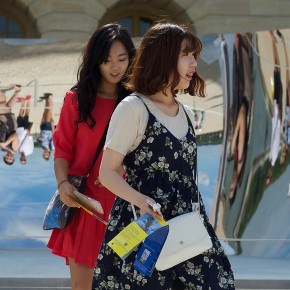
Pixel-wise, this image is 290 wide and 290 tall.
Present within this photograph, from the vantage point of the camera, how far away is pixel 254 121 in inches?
358

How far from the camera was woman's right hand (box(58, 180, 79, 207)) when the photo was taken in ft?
15.2

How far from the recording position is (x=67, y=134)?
4.80 m

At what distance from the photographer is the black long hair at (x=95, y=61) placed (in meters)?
4.79

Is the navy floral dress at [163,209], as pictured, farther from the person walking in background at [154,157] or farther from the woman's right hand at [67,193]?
the woman's right hand at [67,193]

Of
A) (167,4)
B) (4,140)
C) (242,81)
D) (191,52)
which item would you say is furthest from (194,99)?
(167,4)

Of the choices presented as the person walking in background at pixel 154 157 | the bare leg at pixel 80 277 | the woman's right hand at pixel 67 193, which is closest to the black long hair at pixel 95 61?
the woman's right hand at pixel 67 193

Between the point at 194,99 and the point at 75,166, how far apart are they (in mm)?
4562

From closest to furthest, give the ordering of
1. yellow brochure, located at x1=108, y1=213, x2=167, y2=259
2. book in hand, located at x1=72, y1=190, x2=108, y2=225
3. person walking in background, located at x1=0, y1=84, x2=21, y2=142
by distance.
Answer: yellow brochure, located at x1=108, y1=213, x2=167, y2=259 → book in hand, located at x1=72, y1=190, x2=108, y2=225 → person walking in background, located at x1=0, y1=84, x2=21, y2=142

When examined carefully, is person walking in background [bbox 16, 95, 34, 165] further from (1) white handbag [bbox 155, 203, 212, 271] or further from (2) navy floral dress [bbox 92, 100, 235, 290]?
(1) white handbag [bbox 155, 203, 212, 271]

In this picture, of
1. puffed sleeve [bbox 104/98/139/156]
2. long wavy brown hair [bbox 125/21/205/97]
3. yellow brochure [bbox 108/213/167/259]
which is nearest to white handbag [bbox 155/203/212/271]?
yellow brochure [bbox 108/213/167/259]

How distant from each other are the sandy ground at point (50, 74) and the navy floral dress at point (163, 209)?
5.27m

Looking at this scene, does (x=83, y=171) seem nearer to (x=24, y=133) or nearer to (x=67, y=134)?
(x=67, y=134)

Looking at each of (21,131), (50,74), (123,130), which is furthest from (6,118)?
(123,130)

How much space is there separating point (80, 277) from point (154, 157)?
3.25 feet
